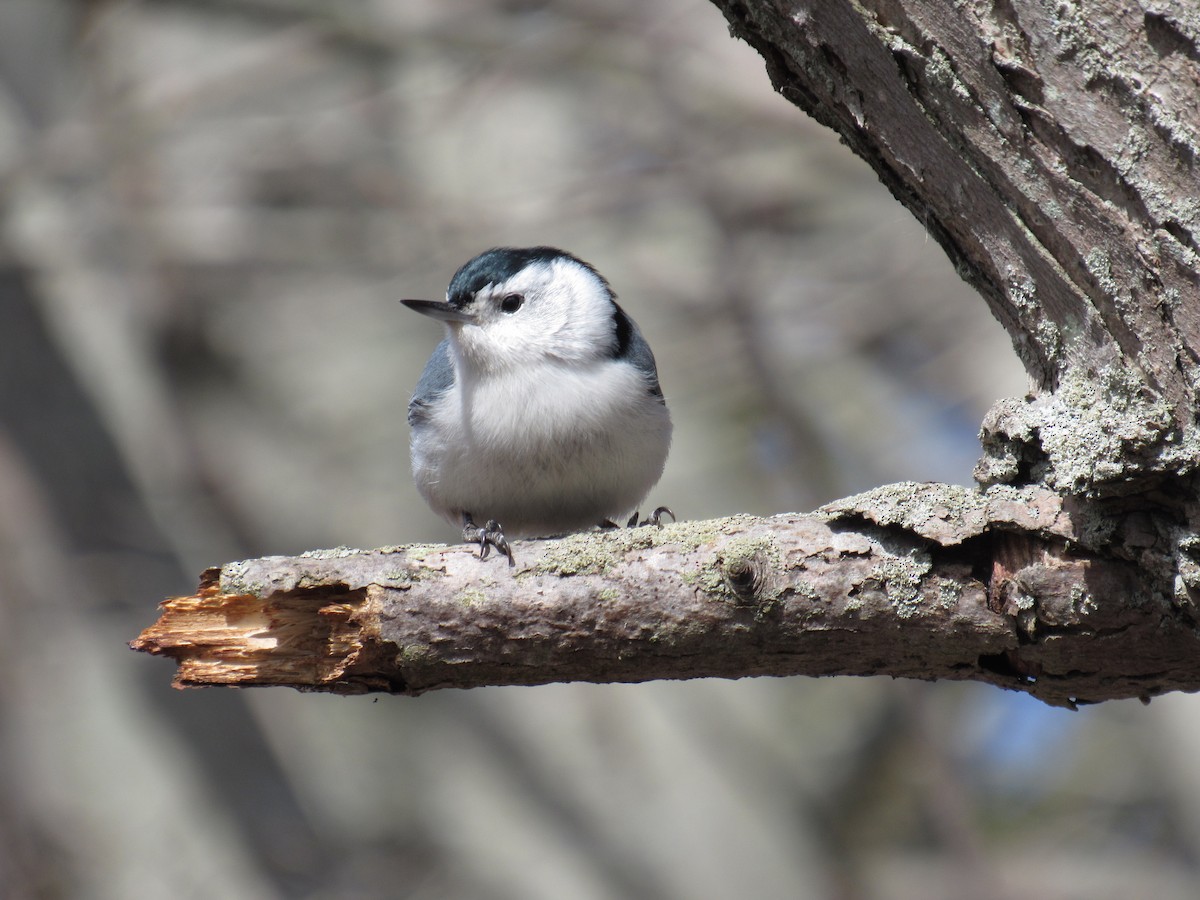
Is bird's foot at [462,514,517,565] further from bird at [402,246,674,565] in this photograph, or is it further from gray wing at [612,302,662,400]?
gray wing at [612,302,662,400]

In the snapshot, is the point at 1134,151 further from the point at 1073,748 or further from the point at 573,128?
the point at 1073,748

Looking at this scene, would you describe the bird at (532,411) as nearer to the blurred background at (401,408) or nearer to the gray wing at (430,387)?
the gray wing at (430,387)

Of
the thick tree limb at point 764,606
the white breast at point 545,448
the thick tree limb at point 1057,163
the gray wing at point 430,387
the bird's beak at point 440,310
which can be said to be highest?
the bird's beak at point 440,310

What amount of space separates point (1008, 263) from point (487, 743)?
13.5 feet

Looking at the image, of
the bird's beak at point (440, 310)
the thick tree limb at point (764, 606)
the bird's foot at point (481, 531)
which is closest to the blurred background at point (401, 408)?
the bird's beak at point (440, 310)

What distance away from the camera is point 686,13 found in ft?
15.5

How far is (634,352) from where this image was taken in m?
2.81

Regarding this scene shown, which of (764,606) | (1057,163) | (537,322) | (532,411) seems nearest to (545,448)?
(532,411)

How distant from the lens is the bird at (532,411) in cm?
250

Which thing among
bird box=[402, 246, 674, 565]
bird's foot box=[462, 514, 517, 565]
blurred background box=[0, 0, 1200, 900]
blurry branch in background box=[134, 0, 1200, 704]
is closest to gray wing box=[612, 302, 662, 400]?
bird box=[402, 246, 674, 565]

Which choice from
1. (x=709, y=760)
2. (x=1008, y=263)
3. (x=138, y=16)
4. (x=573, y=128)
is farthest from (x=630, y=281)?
(x=1008, y=263)

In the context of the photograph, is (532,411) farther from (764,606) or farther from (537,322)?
(764,606)

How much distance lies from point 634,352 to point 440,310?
0.47 meters

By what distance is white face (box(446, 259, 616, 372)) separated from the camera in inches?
106
